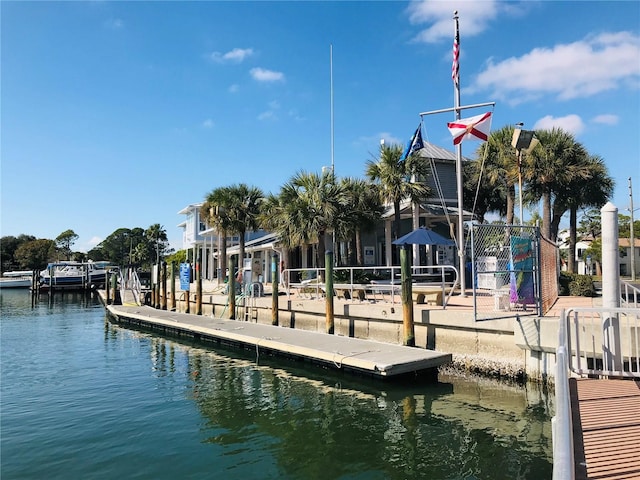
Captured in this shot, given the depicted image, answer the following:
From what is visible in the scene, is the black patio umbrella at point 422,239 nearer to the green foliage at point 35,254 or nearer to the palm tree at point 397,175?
the palm tree at point 397,175

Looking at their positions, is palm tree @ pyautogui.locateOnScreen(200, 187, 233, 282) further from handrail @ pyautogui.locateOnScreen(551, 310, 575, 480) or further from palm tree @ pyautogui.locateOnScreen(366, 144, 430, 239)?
handrail @ pyautogui.locateOnScreen(551, 310, 575, 480)

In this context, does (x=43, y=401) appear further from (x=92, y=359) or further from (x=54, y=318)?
(x=54, y=318)

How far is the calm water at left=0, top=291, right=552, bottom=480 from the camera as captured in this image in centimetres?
728

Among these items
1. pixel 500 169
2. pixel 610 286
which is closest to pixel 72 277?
pixel 500 169

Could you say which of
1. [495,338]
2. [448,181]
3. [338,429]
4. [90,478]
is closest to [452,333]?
[495,338]

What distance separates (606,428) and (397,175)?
57.7ft

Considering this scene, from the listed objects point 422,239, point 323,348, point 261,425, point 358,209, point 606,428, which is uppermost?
point 358,209

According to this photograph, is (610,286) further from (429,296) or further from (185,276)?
(185,276)

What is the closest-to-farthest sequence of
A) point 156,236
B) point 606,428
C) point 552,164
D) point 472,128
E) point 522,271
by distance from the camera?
point 606,428 → point 522,271 → point 472,128 → point 552,164 → point 156,236

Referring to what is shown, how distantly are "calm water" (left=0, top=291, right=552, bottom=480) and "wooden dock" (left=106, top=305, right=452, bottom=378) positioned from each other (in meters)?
0.52

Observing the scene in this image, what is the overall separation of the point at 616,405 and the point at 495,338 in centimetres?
524

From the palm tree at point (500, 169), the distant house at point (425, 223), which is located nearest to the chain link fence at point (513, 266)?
the distant house at point (425, 223)

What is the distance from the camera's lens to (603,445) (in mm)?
4961

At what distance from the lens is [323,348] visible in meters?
13.3
